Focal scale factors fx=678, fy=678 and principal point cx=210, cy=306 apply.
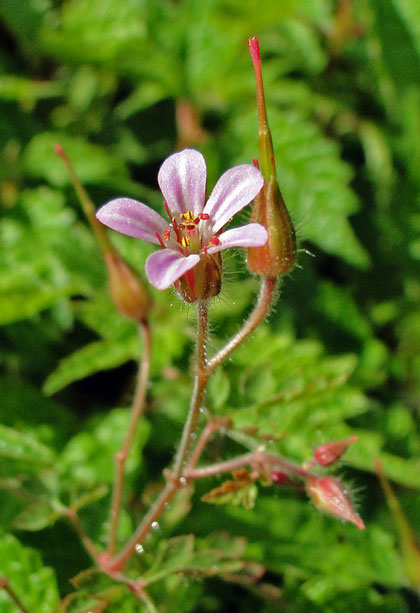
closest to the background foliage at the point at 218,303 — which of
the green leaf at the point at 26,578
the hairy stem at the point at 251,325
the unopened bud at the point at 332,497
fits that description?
the green leaf at the point at 26,578

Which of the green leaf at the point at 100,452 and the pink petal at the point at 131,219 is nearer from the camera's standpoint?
the pink petal at the point at 131,219

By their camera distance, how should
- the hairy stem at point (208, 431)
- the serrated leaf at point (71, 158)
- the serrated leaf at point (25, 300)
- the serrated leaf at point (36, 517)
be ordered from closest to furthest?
the hairy stem at point (208, 431) → the serrated leaf at point (36, 517) → the serrated leaf at point (25, 300) → the serrated leaf at point (71, 158)

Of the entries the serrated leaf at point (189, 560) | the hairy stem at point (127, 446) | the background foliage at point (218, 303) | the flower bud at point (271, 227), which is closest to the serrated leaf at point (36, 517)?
the background foliage at point (218, 303)

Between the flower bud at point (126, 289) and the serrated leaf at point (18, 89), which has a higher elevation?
the serrated leaf at point (18, 89)

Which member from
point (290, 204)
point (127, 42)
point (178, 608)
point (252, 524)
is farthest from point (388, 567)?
point (127, 42)

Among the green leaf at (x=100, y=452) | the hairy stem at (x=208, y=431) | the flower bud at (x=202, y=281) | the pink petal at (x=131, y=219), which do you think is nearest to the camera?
the pink petal at (x=131, y=219)

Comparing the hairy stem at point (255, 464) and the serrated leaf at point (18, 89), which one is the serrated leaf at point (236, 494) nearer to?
the hairy stem at point (255, 464)

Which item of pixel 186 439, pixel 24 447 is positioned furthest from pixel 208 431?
pixel 24 447

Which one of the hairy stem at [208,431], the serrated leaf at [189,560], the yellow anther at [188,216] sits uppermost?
the yellow anther at [188,216]
